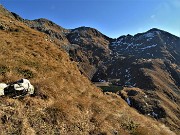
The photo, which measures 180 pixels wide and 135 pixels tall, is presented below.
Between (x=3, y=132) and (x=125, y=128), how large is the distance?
15.9 metres

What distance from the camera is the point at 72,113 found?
1187 inches

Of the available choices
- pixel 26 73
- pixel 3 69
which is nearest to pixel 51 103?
pixel 26 73

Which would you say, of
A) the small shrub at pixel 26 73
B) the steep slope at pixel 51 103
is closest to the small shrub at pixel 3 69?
the steep slope at pixel 51 103

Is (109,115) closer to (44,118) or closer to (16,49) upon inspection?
(44,118)

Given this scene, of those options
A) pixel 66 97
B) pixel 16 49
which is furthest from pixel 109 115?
pixel 16 49

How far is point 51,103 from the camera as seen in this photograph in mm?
29891

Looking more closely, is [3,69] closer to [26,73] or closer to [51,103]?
[26,73]

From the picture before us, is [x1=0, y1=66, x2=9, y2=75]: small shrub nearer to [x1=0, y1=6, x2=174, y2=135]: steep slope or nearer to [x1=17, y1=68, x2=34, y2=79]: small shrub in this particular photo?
[x1=0, y1=6, x2=174, y2=135]: steep slope

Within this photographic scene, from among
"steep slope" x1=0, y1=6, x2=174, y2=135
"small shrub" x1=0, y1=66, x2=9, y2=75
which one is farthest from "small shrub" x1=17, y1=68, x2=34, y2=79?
"small shrub" x1=0, y1=66, x2=9, y2=75

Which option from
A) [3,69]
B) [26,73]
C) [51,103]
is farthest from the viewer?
[26,73]

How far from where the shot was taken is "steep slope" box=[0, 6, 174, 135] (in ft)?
85.5

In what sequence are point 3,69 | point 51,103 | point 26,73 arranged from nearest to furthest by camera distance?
point 51,103 < point 3,69 < point 26,73

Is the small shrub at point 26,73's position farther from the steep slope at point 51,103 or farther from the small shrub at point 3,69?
the small shrub at point 3,69

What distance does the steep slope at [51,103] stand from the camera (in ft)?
85.5
